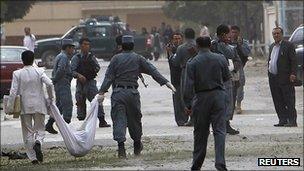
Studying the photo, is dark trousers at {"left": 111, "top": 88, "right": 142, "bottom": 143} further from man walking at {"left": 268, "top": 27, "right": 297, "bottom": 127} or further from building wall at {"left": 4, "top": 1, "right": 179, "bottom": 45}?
building wall at {"left": 4, "top": 1, "right": 179, "bottom": 45}

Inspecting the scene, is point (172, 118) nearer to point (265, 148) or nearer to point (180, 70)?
point (180, 70)

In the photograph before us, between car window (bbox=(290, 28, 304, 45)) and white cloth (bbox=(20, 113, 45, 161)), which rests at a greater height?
white cloth (bbox=(20, 113, 45, 161))

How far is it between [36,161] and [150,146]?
7.74 feet

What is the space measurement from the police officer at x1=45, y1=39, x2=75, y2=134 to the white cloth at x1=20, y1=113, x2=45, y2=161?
3.63 m

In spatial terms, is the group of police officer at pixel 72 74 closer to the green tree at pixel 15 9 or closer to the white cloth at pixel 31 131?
the white cloth at pixel 31 131

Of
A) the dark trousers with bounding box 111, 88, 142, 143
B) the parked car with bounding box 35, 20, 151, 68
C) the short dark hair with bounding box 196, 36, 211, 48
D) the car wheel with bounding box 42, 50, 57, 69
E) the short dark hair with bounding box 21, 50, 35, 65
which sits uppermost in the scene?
the short dark hair with bounding box 196, 36, 211, 48

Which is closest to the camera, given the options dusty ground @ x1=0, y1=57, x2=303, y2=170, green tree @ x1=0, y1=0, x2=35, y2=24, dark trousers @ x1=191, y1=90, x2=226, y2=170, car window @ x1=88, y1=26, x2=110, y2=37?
dark trousers @ x1=191, y1=90, x2=226, y2=170

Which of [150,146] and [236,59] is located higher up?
[236,59]

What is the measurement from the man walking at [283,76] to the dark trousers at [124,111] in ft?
15.4

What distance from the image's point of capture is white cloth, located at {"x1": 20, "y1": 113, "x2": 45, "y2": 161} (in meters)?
14.3

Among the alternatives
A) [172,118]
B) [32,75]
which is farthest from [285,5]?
[32,75]

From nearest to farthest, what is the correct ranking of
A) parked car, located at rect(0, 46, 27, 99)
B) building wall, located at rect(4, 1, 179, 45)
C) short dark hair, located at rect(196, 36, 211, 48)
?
1. short dark hair, located at rect(196, 36, 211, 48)
2. parked car, located at rect(0, 46, 27, 99)
3. building wall, located at rect(4, 1, 179, 45)

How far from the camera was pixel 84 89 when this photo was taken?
1841cm

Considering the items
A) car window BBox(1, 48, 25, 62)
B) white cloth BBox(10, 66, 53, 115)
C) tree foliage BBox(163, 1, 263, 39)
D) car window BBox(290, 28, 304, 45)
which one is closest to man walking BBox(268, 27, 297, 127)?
white cloth BBox(10, 66, 53, 115)
